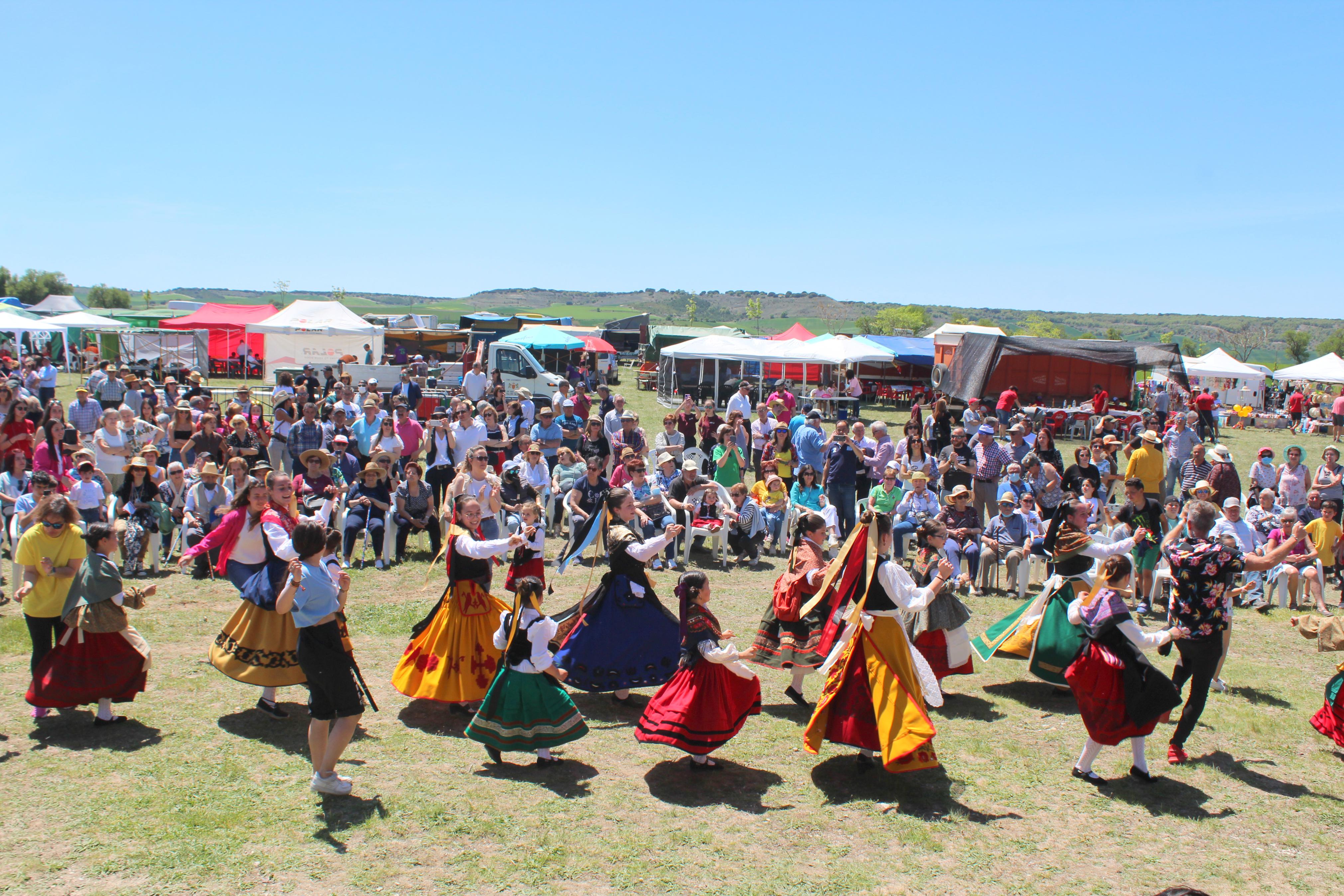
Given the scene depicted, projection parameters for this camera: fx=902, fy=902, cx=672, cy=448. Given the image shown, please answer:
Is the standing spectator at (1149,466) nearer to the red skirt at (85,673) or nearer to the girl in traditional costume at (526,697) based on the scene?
the girl in traditional costume at (526,697)

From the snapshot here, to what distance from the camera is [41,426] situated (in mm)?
12367

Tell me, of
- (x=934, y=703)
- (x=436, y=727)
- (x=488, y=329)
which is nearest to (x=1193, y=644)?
(x=934, y=703)

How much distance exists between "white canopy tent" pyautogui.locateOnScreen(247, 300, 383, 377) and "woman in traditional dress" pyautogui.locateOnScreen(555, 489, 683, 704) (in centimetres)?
1908

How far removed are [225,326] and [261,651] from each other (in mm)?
31722

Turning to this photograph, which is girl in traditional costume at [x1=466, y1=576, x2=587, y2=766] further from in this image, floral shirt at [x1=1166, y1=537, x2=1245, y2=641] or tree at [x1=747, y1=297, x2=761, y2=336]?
tree at [x1=747, y1=297, x2=761, y2=336]

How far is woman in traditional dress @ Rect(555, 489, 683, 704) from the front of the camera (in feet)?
19.6

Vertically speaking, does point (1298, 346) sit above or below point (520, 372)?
above

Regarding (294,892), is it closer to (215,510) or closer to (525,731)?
(525,731)

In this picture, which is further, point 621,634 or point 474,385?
point 474,385

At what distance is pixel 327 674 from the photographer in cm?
463

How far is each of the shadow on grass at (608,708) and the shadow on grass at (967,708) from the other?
2.02 m

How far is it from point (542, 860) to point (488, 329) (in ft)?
129

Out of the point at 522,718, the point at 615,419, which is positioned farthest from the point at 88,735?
the point at 615,419

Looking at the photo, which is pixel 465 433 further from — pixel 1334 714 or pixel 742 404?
pixel 1334 714
